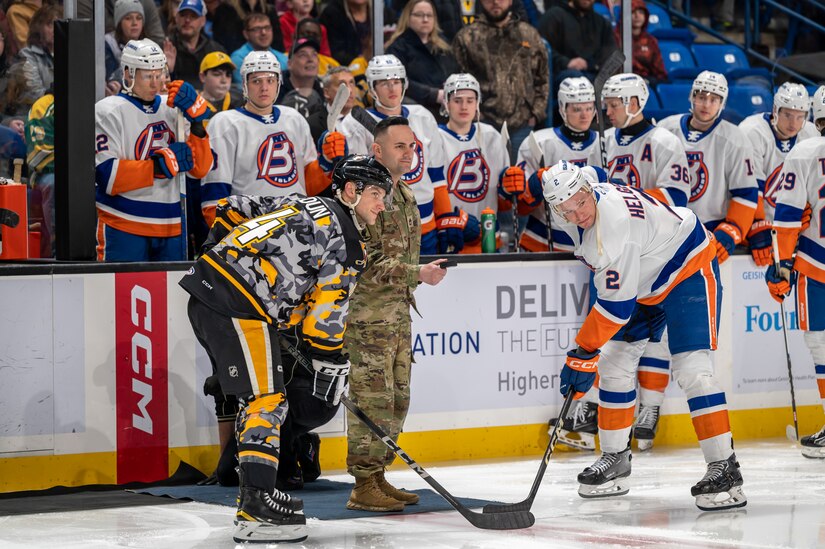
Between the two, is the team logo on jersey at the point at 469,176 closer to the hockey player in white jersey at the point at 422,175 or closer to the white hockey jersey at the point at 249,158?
the hockey player in white jersey at the point at 422,175

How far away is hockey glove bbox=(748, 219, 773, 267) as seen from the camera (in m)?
7.07

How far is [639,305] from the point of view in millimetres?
5277

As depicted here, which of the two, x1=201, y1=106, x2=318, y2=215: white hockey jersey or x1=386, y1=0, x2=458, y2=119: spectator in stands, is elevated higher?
x1=386, y1=0, x2=458, y2=119: spectator in stands

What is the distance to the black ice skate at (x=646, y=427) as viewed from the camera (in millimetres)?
6570

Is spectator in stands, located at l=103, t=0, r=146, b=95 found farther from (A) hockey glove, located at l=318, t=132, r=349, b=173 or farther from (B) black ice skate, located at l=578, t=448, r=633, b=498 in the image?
(B) black ice skate, located at l=578, t=448, r=633, b=498

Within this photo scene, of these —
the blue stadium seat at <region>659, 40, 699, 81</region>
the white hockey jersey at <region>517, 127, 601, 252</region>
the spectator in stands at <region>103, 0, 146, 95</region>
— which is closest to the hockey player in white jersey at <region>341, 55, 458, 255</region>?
the white hockey jersey at <region>517, 127, 601, 252</region>

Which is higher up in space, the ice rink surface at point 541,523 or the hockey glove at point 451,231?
the hockey glove at point 451,231

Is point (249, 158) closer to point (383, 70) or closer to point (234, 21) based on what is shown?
point (383, 70)

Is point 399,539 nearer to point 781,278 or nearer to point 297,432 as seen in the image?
point 297,432

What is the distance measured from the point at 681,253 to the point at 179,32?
3.31m

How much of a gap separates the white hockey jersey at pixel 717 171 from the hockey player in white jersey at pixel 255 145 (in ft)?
6.97

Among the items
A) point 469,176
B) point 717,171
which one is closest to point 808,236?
point 717,171

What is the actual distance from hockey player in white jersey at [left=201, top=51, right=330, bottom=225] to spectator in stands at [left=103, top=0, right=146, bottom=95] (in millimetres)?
652

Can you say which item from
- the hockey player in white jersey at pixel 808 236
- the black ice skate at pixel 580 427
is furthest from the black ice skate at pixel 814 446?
the black ice skate at pixel 580 427
